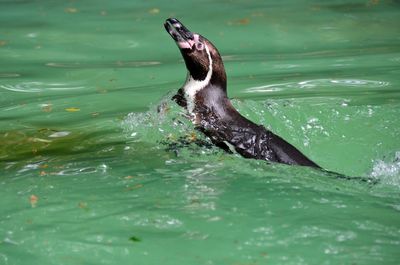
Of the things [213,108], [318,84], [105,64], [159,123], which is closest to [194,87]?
[213,108]

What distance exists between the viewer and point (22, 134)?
6.39 meters

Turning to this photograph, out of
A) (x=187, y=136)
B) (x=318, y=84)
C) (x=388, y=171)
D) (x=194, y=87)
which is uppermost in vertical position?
(x=194, y=87)

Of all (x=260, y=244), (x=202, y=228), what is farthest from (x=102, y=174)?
(x=260, y=244)

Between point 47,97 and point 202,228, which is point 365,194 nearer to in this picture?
point 202,228

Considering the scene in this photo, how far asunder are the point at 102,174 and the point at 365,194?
1649 mm

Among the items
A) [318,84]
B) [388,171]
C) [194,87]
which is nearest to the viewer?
[388,171]

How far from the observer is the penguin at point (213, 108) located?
5.46 metres

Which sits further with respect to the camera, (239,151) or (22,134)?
(22,134)

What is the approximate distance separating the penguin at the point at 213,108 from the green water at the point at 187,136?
0.10 meters

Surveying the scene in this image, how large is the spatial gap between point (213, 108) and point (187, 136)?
0.27m

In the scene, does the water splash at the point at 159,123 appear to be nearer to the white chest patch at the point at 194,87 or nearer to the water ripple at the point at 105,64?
the white chest patch at the point at 194,87

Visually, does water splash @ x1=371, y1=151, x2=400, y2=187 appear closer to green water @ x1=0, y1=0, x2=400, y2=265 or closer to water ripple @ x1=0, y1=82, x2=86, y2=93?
green water @ x1=0, y1=0, x2=400, y2=265

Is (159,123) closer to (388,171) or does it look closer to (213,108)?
(213,108)

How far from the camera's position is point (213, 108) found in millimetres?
5738
